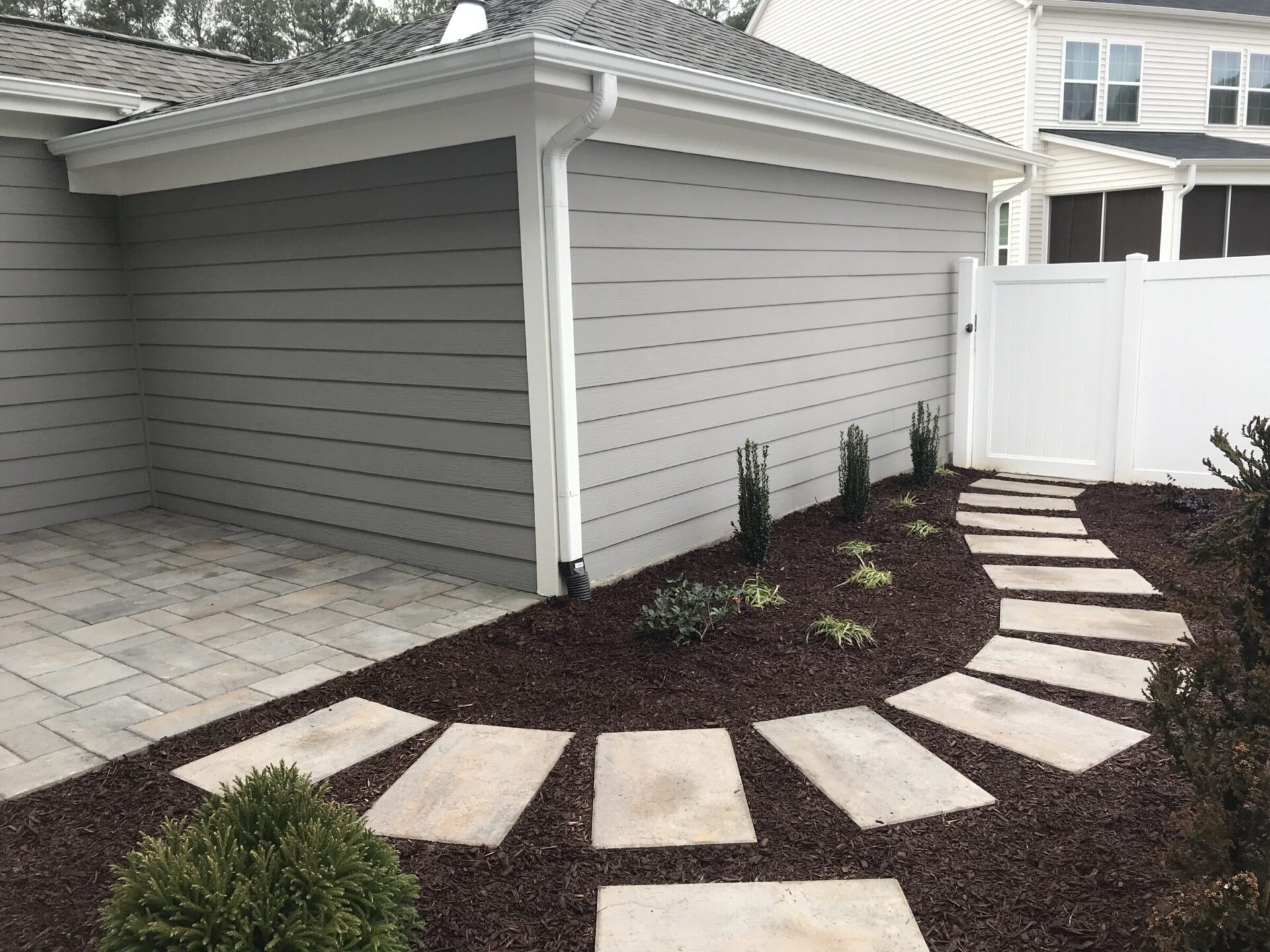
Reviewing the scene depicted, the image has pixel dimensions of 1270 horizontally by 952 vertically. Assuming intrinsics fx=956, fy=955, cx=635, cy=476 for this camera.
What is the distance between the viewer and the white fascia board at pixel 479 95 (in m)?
3.79

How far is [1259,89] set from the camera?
1659 cm

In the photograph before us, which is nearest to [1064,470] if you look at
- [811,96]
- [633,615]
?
[811,96]

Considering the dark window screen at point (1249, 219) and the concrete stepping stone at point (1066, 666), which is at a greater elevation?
the dark window screen at point (1249, 219)

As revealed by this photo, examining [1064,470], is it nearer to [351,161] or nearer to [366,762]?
[351,161]

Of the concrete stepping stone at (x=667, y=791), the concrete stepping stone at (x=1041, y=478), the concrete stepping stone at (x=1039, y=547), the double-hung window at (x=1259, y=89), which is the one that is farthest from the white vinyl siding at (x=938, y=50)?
the concrete stepping stone at (x=667, y=791)

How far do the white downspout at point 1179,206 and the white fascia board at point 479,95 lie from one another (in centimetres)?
948

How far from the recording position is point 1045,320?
22.9 ft

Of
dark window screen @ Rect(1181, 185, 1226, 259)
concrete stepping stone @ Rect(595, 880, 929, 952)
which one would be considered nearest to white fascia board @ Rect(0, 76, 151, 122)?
concrete stepping stone @ Rect(595, 880, 929, 952)

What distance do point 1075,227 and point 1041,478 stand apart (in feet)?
32.0

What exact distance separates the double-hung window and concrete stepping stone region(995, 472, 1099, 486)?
44.7 ft

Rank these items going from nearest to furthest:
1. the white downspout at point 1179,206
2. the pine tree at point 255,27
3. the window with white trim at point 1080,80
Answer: the white downspout at point 1179,206, the window with white trim at point 1080,80, the pine tree at point 255,27

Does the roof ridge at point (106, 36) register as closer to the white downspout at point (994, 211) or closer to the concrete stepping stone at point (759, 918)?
the white downspout at point (994, 211)

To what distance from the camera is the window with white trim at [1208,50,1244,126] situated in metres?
Result: 16.2

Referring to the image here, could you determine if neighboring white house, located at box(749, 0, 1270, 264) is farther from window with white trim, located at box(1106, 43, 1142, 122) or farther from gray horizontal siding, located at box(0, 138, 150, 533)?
gray horizontal siding, located at box(0, 138, 150, 533)
